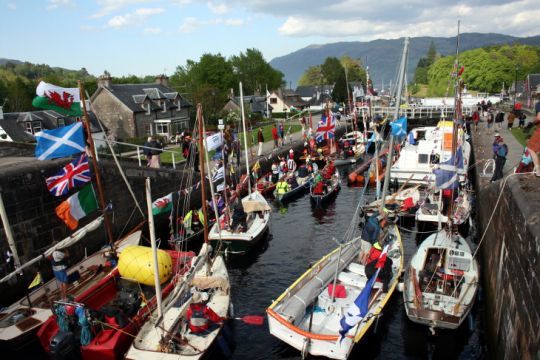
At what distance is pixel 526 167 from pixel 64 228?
18906mm

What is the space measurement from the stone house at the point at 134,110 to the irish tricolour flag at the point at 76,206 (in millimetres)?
37084

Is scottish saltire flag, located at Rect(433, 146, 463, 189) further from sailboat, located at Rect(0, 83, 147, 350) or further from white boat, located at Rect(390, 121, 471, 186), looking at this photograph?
sailboat, located at Rect(0, 83, 147, 350)

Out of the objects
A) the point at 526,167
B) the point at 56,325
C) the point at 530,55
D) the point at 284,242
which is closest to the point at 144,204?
the point at 284,242

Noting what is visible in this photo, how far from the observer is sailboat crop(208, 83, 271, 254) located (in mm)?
19266

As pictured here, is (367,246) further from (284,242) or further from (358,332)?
(284,242)

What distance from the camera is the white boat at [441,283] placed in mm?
12289

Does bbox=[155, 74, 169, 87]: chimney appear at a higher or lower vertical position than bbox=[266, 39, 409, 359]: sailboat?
higher

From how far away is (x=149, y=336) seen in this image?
11453 mm

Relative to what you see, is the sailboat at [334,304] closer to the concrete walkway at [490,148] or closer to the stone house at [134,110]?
the concrete walkway at [490,148]

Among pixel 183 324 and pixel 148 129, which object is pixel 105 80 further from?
pixel 183 324

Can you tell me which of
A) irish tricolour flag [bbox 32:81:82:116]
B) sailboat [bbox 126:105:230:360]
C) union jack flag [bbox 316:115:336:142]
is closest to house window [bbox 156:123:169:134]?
union jack flag [bbox 316:115:336:142]

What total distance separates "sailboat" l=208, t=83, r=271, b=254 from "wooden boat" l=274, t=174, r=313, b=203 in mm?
5763

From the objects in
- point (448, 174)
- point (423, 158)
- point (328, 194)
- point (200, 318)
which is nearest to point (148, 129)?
point (328, 194)

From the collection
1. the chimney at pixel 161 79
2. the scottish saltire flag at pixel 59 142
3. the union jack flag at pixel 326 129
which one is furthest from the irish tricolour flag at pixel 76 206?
the chimney at pixel 161 79
